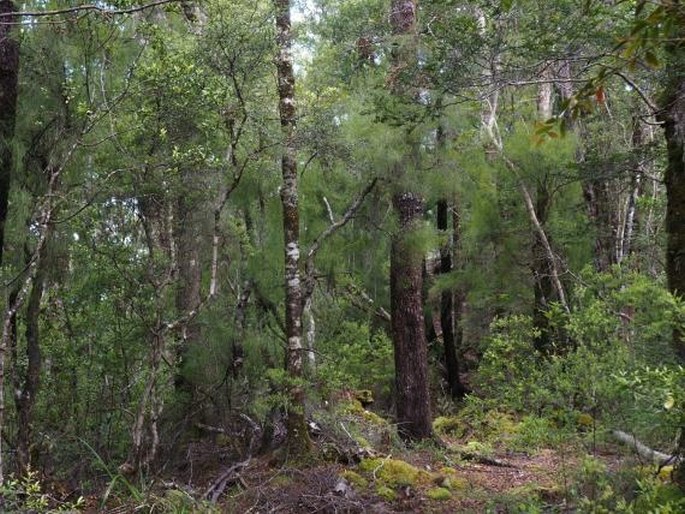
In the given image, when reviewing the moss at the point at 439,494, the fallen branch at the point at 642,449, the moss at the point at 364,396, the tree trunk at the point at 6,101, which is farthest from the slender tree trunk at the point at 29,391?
the moss at the point at 364,396

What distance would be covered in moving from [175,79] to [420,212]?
405 cm

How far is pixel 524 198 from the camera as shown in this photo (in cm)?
1154

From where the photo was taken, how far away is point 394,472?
749cm

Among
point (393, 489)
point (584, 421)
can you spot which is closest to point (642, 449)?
point (584, 421)

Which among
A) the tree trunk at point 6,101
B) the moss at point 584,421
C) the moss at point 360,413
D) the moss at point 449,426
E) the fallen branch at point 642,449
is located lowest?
the moss at point 449,426

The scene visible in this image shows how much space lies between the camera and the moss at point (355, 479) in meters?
7.07

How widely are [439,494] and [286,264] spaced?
3142 mm

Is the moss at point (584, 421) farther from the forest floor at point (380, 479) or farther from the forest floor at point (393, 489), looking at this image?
the forest floor at point (393, 489)

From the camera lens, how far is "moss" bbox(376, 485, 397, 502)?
6.86 meters

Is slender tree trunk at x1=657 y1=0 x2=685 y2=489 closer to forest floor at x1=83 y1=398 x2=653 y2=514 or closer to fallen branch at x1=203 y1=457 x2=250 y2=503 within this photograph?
forest floor at x1=83 y1=398 x2=653 y2=514

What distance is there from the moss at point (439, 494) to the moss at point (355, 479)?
0.70 metres

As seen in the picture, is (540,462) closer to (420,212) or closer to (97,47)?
(420,212)

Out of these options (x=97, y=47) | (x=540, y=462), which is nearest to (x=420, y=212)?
(x=540, y=462)

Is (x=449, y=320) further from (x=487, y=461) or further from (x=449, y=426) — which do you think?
(x=487, y=461)
